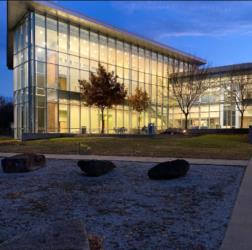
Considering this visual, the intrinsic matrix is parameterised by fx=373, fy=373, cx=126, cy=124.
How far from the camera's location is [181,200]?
23.9ft

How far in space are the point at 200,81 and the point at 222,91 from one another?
8.42m

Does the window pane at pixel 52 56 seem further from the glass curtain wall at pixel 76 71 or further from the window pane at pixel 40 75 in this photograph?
the window pane at pixel 40 75

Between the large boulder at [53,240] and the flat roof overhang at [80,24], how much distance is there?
23.9m

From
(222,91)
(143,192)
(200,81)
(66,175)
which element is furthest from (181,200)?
(222,91)

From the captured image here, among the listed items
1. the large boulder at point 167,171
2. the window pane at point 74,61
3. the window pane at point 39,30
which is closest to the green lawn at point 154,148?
the large boulder at point 167,171

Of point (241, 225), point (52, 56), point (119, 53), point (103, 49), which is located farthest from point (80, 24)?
point (241, 225)

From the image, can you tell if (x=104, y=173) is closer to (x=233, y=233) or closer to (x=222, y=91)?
(x=233, y=233)

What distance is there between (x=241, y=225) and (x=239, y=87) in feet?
122

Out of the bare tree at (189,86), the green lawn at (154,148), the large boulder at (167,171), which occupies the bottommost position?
the green lawn at (154,148)

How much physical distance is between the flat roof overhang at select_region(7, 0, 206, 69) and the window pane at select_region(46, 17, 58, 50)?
74 centimetres

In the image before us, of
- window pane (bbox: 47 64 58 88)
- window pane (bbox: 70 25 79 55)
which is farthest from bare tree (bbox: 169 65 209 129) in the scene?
window pane (bbox: 47 64 58 88)

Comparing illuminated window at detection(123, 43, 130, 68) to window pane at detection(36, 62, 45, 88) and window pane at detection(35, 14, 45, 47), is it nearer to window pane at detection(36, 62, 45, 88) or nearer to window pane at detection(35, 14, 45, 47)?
window pane at detection(35, 14, 45, 47)

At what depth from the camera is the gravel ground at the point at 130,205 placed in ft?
17.2

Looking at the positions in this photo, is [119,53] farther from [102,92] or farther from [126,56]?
[102,92]
